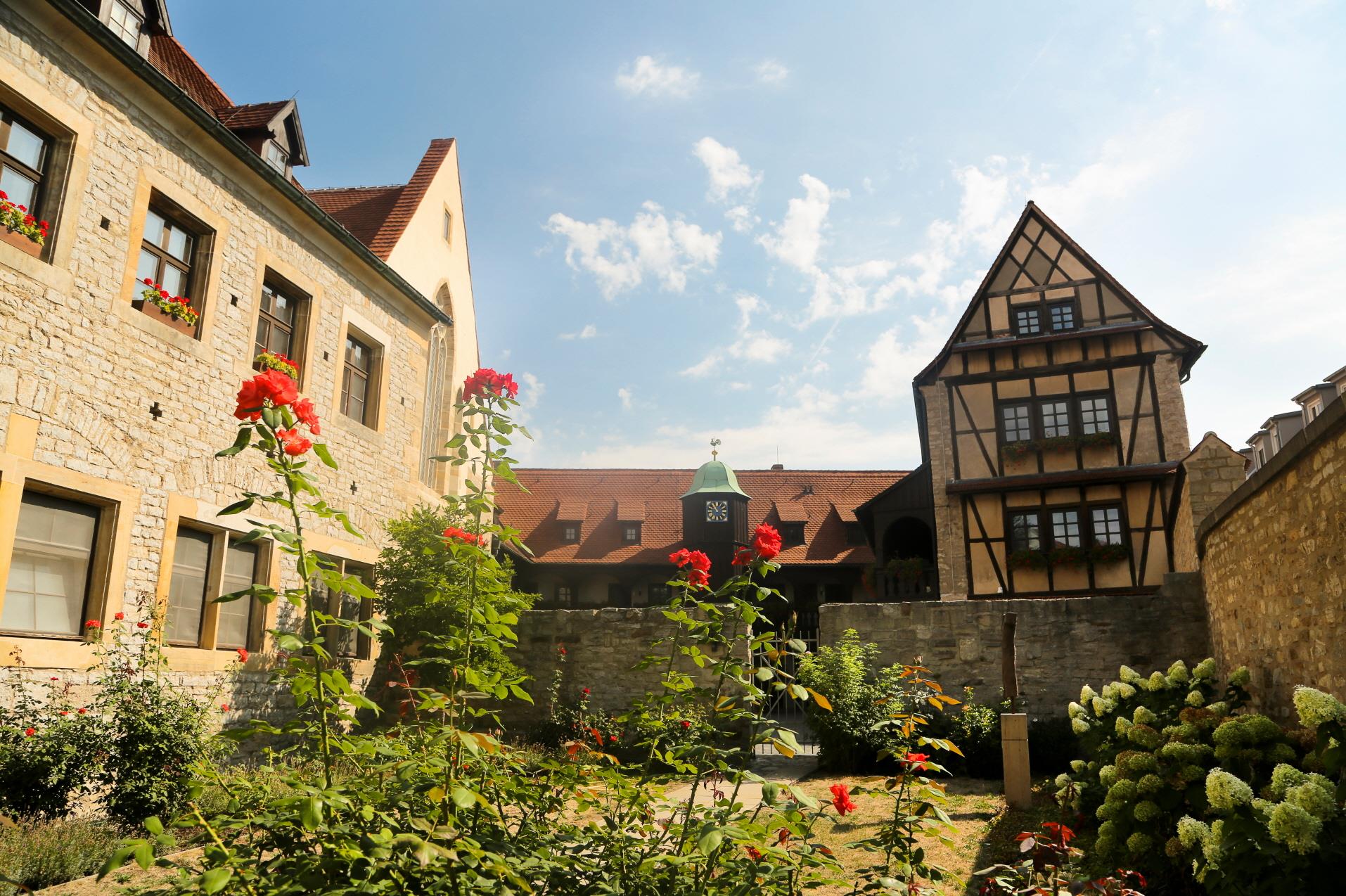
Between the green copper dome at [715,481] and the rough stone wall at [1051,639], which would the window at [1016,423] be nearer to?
the rough stone wall at [1051,639]

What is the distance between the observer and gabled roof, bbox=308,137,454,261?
1376 centimetres

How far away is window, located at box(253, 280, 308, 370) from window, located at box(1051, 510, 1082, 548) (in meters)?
13.9

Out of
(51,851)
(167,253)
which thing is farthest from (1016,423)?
(51,851)

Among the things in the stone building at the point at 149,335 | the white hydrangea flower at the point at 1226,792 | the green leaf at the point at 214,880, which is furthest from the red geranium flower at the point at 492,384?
the stone building at the point at 149,335

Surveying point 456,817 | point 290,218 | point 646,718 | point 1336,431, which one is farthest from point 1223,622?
point 290,218

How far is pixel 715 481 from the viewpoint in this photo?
25.1 meters

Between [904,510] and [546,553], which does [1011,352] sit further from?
[546,553]

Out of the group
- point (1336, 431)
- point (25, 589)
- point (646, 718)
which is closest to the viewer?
point (646, 718)

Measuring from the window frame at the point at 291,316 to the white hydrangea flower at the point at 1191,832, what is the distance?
9.60m

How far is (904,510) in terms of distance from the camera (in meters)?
20.3

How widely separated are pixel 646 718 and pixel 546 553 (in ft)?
75.3

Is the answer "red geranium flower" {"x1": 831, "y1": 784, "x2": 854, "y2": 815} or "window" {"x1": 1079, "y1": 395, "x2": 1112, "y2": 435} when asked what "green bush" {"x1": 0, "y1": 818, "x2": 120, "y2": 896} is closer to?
"red geranium flower" {"x1": 831, "y1": 784, "x2": 854, "y2": 815}

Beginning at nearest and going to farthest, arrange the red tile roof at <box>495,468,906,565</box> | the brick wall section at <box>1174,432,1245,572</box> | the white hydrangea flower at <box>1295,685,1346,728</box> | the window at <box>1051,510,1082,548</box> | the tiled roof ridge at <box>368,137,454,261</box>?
the white hydrangea flower at <box>1295,685,1346,728</box>
the brick wall section at <box>1174,432,1245,572</box>
the tiled roof ridge at <box>368,137,454,261</box>
the window at <box>1051,510,1082,548</box>
the red tile roof at <box>495,468,906,565</box>

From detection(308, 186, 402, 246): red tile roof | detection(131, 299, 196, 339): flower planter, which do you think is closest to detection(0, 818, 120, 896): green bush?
detection(131, 299, 196, 339): flower planter
